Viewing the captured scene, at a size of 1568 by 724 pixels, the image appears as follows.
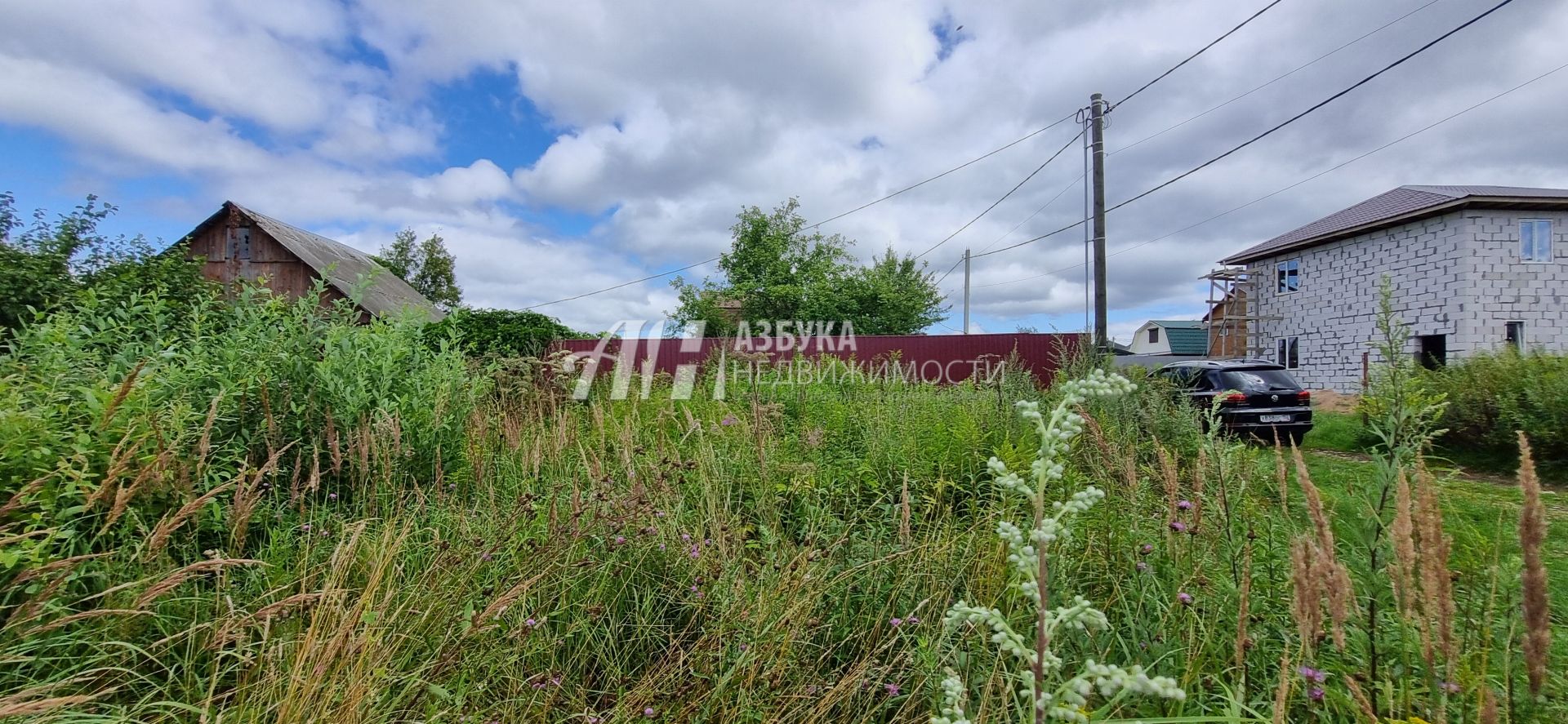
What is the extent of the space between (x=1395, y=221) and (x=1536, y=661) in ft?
60.1

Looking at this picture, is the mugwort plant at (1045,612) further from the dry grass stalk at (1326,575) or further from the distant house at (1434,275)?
the distant house at (1434,275)

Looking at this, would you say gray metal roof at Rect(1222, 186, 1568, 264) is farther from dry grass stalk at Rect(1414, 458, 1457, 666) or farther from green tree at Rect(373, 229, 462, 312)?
green tree at Rect(373, 229, 462, 312)

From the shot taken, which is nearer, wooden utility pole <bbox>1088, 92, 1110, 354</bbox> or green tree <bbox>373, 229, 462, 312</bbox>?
wooden utility pole <bbox>1088, 92, 1110, 354</bbox>

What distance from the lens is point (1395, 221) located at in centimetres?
1363

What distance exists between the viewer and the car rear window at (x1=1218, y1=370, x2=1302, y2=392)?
708 centimetres

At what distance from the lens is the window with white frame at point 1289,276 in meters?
16.5

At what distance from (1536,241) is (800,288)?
20586 mm

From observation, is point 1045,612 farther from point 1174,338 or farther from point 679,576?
point 1174,338

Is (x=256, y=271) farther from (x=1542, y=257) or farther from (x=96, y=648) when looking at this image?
(x=1542, y=257)

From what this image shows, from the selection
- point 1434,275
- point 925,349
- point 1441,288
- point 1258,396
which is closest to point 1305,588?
point 1258,396

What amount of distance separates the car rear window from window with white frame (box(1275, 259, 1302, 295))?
12.3 m

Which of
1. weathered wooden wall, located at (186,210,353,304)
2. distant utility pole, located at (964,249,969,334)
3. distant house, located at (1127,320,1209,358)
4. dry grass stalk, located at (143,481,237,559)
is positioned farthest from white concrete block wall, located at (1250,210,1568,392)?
weathered wooden wall, located at (186,210,353,304)

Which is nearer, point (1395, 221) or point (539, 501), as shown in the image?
point (539, 501)

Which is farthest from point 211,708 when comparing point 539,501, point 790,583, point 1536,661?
point 1536,661
